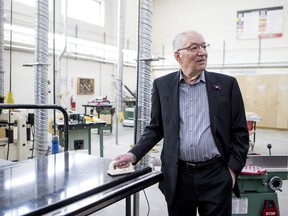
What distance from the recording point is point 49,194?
0.89 metres

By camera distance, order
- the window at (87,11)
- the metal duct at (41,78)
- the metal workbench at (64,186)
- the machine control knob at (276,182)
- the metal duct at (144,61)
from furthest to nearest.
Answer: the window at (87,11)
the metal duct at (41,78)
the machine control knob at (276,182)
the metal duct at (144,61)
the metal workbench at (64,186)

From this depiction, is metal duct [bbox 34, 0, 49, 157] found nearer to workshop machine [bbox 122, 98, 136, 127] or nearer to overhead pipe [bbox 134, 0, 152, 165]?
overhead pipe [bbox 134, 0, 152, 165]

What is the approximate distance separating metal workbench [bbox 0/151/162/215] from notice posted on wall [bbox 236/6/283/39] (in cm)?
813

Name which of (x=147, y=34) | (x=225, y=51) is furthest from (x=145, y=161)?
(x=225, y=51)

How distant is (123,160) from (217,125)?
46 cm

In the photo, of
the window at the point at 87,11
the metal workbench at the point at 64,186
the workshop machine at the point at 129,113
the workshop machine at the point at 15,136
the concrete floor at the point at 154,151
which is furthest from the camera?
the window at the point at 87,11

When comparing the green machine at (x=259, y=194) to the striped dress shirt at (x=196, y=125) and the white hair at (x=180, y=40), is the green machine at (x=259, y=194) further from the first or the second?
the white hair at (x=180, y=40)

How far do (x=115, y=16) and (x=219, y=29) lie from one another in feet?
11.1

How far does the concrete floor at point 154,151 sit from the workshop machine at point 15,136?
129 centimetres

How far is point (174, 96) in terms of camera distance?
1.36 meters

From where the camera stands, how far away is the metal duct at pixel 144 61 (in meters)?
1.84

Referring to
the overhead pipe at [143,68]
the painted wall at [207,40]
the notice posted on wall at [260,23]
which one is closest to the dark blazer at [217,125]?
the overhead pipe at [143,68]

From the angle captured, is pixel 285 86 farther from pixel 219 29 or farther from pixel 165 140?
pixel 165 140

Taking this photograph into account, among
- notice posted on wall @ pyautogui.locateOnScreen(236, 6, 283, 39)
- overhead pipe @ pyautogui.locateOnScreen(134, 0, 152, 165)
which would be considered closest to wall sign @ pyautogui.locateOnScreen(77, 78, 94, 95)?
notice posted on wall @ pyautogui.locateOnScreen(236, 6, 283, 39)
